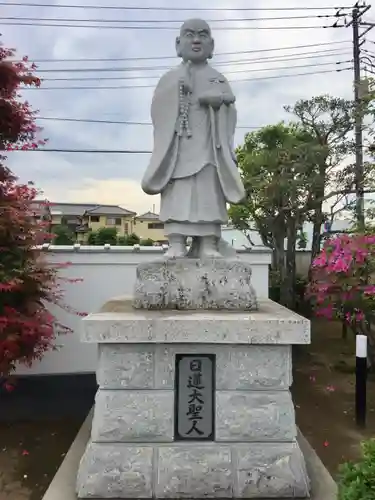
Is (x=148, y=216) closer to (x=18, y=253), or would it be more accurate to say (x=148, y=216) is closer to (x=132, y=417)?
(x=18, y=253)

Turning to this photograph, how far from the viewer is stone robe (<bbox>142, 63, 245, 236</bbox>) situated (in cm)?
342

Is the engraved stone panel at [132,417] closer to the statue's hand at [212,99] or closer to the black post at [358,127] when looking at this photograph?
the statue's hand at [212,99]

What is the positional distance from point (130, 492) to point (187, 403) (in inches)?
24.1

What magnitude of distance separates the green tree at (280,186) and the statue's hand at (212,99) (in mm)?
5859

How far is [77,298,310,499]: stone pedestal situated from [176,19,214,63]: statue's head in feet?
6.59

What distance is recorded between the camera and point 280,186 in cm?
919

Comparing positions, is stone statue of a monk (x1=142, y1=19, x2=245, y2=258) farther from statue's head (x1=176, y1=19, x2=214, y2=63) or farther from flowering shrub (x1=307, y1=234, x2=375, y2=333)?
flowering shrub (x1=307, y1=234, x2=375, y2=333)

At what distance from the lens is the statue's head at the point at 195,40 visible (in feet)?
11.4

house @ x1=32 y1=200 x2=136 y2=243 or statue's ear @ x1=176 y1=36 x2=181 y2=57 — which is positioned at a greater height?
house @ x1=32 y1=200 x2=136 y2=243

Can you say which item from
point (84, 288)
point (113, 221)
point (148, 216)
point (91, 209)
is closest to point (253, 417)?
point (84, 288)

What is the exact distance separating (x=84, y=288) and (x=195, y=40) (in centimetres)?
339

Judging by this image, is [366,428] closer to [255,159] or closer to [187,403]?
[187,403]

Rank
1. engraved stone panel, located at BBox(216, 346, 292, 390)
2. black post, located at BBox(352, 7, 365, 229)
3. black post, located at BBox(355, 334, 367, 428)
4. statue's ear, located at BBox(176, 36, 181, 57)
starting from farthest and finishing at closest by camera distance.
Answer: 1. black post, located at BBox(352, 7, 365, 229)
2. black post, located at BBox(355, 334, 367, 428)
3. statue's ear, located at BBox(176, 36, 181, 57)
4. engraved stone panel, located at BBox(216, 346, 292, 390)

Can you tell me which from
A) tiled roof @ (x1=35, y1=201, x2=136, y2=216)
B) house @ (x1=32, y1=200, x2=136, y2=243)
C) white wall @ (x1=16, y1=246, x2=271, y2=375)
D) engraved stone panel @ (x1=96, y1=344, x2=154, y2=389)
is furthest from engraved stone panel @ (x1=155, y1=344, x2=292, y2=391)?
tiled roof @ (x1=35, y1=201, x2=136, y2=216)
